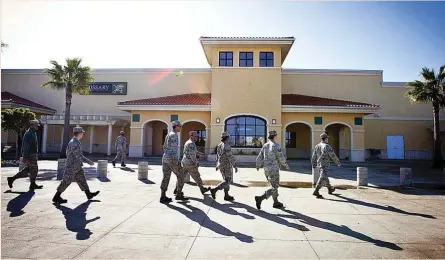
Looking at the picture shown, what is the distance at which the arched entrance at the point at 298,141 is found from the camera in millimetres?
24094

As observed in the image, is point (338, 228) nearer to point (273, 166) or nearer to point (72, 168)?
point (273, 166)

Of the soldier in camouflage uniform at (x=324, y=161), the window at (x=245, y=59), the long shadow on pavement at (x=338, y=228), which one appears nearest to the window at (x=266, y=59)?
the window at (x=245, y=59)

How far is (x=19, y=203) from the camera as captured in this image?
19.3 ft

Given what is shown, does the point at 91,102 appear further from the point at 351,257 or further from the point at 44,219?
the point at 351,257

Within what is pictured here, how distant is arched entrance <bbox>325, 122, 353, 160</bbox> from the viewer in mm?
21984

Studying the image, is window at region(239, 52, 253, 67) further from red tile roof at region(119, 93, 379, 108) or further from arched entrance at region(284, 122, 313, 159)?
arched entrance at region(284, 122, 313, 159)

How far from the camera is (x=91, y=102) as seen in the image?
26859 mm

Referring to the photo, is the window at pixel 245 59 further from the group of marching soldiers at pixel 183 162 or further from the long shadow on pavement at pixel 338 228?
the long shadow on pavement at pixel 338 228

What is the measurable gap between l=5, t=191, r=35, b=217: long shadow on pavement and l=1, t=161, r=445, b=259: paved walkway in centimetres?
2

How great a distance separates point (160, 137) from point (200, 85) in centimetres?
688

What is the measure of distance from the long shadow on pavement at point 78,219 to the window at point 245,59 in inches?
641

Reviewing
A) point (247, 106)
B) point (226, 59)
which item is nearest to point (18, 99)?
point (226, 59)

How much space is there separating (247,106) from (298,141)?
25.4ft

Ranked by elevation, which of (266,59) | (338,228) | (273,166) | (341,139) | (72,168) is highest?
(266,59)
